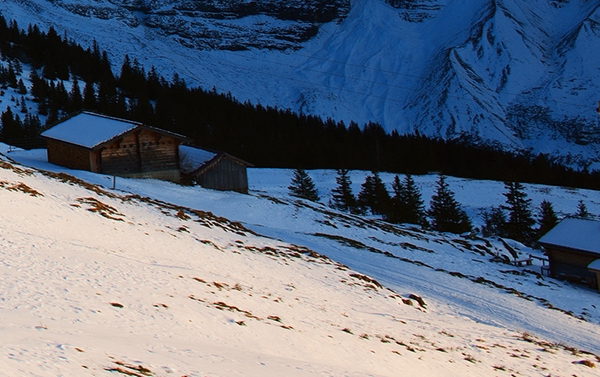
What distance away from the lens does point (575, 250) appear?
37.3 meters

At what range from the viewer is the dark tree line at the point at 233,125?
273 feet

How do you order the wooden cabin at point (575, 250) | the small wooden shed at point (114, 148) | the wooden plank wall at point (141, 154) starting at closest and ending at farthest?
the wooden cabin at point (575, 250), the small wooden shed at point (114, 148), the wooden plank wall at point (141, 154)

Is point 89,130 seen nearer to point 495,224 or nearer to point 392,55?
point 495,224

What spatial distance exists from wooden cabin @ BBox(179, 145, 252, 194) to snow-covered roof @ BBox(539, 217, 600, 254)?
23159 mm

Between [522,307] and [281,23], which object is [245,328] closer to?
[522,307]

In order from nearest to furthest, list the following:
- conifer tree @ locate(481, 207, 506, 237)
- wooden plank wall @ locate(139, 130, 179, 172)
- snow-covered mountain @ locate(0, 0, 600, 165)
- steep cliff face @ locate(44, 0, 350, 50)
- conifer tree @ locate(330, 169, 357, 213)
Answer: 1. wooden plank wall @ locate(139, 130, 179, 172)
2. conifer tree @ locate(481, 207, 506, 237)
3. conifer tree @ locate(330, 169, 357, 213)
4. snow-covered mountain @ locate(0, 0, 600, 165)
5. steep cliff face @ locate(44, 0, 350, 50)

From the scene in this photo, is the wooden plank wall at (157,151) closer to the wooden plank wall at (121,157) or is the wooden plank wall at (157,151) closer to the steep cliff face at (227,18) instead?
the wooden plank wall at (121,157)

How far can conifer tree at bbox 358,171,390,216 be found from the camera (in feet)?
198

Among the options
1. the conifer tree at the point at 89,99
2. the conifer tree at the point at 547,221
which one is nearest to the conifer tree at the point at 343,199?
the conifer tree at the point at 547,221

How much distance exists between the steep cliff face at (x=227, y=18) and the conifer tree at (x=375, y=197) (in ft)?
389

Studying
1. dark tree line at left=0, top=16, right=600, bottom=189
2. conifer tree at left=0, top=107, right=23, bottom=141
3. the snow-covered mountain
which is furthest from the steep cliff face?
conifer tree at left=0, top=107, right=23, bottom=141

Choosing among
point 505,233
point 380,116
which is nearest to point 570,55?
point 380,116

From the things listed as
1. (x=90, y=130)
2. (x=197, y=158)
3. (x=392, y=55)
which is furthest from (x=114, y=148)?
(x=392, y=55)

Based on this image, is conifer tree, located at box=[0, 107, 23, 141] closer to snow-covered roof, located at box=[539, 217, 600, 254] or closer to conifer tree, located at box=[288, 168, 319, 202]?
conifer tree, located at box=[288, 168, 319, 202]
